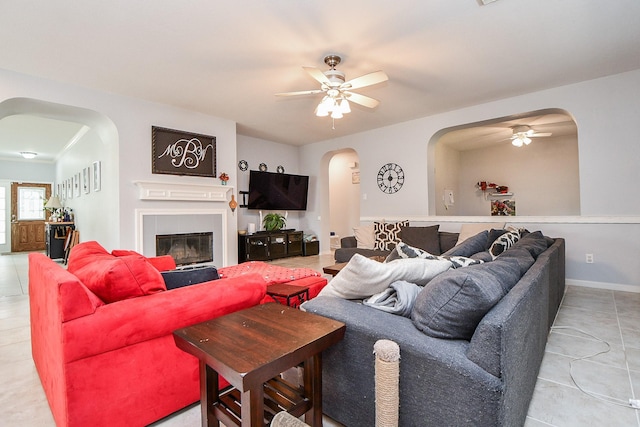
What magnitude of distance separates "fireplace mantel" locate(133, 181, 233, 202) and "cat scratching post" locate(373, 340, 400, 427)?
4114 millimetres

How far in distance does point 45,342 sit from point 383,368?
1.72 meters

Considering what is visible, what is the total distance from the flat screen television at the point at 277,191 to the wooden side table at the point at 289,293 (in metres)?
3.96

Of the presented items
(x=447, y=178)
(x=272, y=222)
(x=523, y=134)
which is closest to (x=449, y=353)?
(x=272, y=222)

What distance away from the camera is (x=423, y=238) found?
14.6ft

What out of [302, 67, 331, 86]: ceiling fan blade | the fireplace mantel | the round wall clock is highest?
[302, 67, 331, 86]: ceiling fan blade

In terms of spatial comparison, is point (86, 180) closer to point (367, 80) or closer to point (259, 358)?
point (367, 80)

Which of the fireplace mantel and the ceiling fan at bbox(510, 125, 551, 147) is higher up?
the ceiling fan at bbox(510, 125, 551, 147)

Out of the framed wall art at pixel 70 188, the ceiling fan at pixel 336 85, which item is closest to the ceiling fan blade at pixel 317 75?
the ceiling fan at pixel 336 85

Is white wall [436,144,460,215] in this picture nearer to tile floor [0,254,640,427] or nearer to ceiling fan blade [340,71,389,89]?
tile floor [0,254,640,427]

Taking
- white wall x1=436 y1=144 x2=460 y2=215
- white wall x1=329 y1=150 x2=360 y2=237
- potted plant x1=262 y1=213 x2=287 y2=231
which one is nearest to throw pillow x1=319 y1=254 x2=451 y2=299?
potted plant x1=262 y1=213 x2=287 y2=231

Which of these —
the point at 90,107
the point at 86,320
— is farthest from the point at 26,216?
the point at 86,320

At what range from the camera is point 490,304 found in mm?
1106

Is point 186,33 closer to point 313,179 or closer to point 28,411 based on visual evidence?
point 28,411

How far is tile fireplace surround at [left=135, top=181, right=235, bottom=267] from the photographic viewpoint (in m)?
4.25
